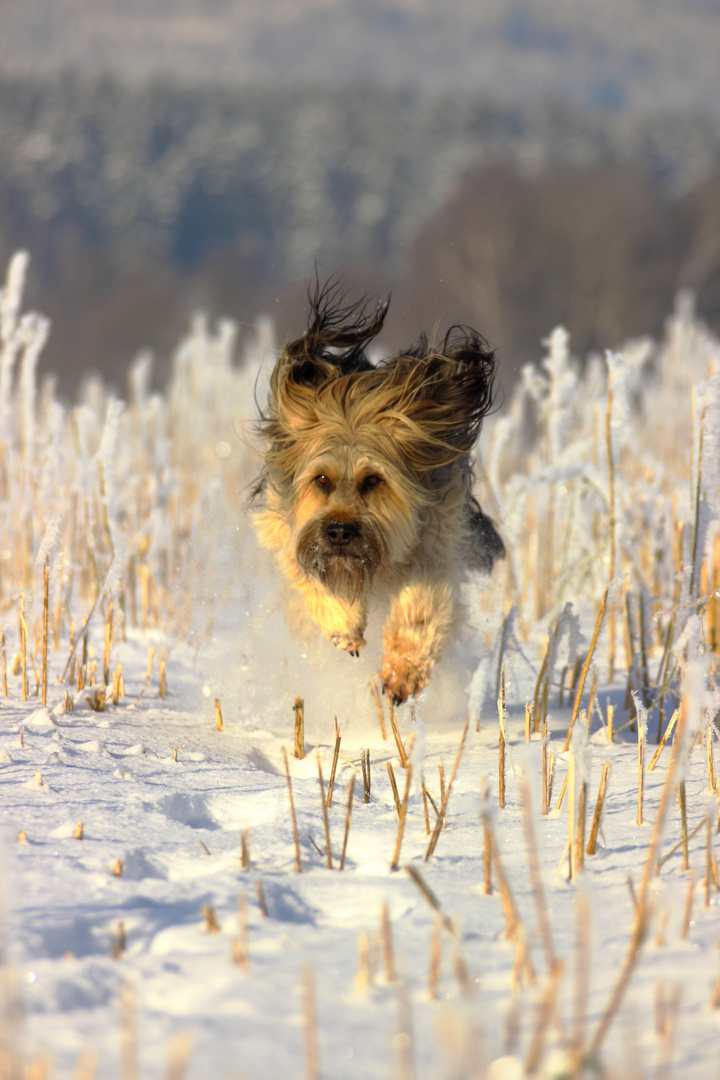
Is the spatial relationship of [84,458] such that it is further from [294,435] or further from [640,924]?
[640,924]

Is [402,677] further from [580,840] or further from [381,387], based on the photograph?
[580,840]

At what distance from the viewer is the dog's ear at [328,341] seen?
4016 mm

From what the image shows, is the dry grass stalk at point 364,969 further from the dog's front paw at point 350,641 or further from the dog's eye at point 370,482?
the dog's eye at point 370,482

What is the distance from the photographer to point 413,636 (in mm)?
3629

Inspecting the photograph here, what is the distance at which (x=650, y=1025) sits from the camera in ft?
4.69

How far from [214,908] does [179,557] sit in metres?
4.21

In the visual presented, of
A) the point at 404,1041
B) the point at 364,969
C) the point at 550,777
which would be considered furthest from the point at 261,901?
the point at 550,777

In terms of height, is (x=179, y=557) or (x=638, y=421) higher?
(x=638, y=421)

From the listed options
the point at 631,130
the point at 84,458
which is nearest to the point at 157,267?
the point at 631,130

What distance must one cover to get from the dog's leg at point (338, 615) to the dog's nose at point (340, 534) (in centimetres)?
23

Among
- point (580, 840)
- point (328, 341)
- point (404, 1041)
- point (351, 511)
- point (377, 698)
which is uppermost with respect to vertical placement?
point (328, 341)

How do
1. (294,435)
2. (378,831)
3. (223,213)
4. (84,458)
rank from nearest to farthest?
(378,831) → (294,435) → (84,458) → (223,213)

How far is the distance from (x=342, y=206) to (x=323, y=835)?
77.0 meters

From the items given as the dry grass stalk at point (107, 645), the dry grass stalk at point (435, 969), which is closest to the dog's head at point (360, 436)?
the dry grass stalk at point (107, 645)
